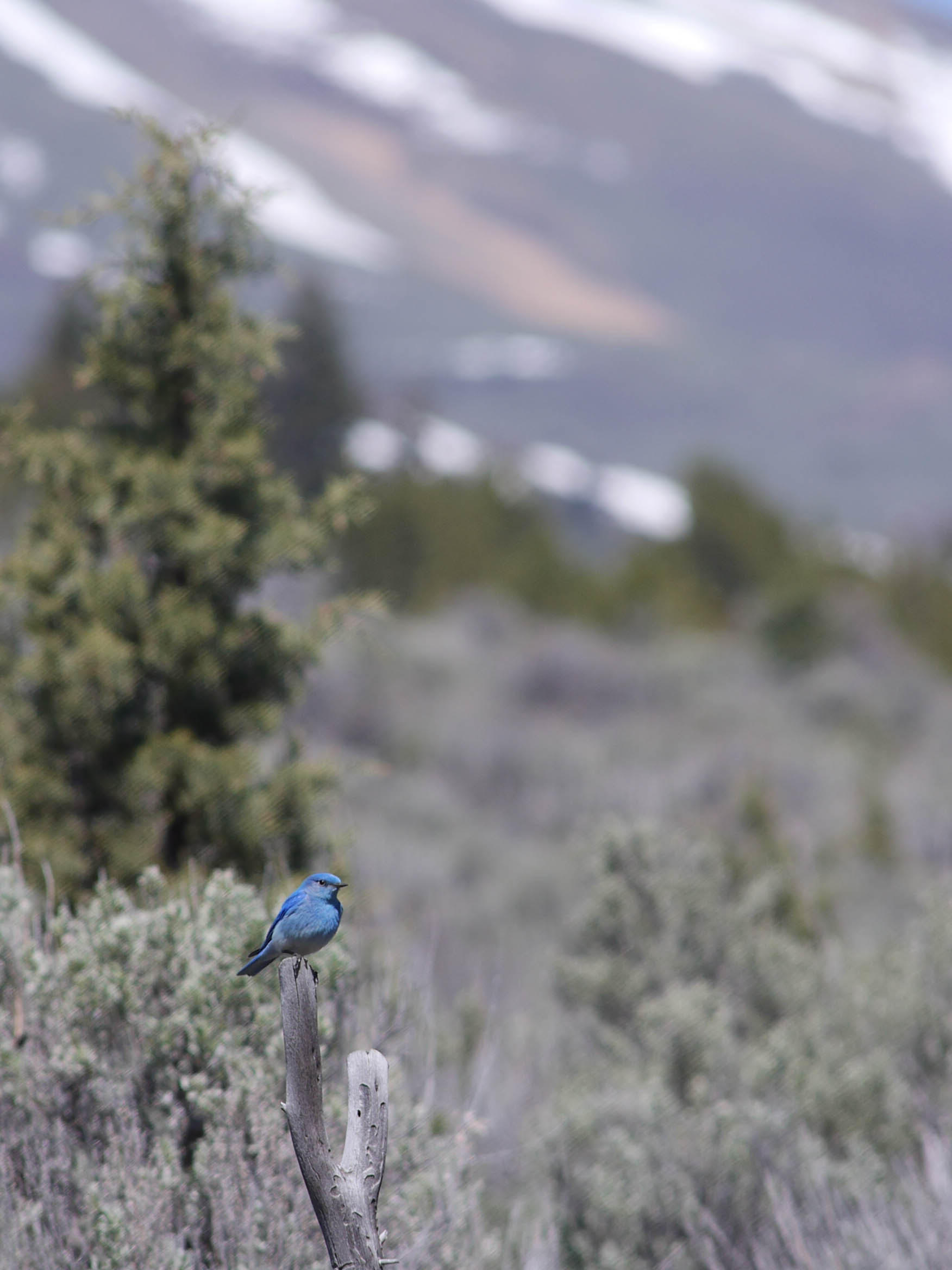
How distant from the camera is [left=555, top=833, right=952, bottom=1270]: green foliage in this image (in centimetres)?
498

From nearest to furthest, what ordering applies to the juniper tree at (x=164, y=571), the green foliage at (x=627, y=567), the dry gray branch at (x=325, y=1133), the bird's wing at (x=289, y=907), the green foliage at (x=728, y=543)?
the dry gray branch at (x=325, y=1133) < the bird's wing at (x=289, y=907) < the juniper tree at (x=164, y=571) < the green foliage at (x=627, y=567) < the green foliage at (x=728, y=543)

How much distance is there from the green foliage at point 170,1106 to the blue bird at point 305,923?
3.70ft

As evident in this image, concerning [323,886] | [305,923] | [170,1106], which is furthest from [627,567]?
[305,923]

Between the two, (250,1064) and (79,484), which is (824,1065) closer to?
(250,1064)

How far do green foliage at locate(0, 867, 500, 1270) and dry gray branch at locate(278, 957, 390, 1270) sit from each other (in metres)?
0.97

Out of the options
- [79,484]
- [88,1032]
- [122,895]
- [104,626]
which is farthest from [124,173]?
[88,1032]

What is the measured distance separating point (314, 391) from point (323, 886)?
34056 millimetres

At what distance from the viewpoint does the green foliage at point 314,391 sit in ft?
115

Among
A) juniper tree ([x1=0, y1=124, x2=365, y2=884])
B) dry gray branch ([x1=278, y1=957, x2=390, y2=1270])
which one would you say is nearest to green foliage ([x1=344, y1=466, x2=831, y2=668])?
juniper tree ([x1=0, y1=124, x2=365, y2=884])

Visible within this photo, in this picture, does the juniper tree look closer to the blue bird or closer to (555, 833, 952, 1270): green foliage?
(555, 833, 952, 1270): green foliage

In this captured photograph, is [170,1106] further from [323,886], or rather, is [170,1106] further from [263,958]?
[323,886]

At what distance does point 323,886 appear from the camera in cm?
276

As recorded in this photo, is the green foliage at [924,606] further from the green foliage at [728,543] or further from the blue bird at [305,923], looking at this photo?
the blue bird at [305,923]

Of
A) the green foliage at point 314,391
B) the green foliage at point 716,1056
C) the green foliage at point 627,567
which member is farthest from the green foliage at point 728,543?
the green foliage at point 716,1056
